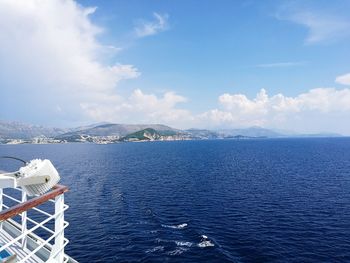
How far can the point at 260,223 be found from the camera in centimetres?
5578

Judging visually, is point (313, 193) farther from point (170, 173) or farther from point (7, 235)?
point (7, 235)

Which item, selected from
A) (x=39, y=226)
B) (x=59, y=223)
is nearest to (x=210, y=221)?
(x=59, y=223)

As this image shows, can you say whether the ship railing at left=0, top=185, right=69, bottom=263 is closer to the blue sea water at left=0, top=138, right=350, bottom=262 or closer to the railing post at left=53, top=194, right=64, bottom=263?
the railing post at left=53, top=194, right=64, bottom=263

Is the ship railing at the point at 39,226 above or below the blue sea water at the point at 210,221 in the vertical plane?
above

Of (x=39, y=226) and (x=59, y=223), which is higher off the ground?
(x=39, y=226)

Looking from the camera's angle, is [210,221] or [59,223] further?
[210,221]

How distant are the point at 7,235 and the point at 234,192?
7222 centimetres

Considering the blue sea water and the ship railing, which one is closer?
the ship railing

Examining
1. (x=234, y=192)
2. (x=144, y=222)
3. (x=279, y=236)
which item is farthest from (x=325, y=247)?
(x=234, y=192)

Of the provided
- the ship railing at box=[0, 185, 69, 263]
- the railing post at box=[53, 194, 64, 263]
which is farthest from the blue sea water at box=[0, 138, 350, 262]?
the railing post at box=[53, 194, 64, 263]

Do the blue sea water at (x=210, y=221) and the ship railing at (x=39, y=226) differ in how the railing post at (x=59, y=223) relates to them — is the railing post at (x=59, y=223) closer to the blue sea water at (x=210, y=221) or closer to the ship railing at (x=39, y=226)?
the ship railing at (x=39, y=226)

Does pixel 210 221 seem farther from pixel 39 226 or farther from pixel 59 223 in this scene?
pixel 39 226

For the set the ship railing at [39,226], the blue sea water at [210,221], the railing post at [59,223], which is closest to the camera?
the ship railing at [39,226]

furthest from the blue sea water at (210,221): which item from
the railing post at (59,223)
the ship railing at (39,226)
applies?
the railing post at (59,223)
